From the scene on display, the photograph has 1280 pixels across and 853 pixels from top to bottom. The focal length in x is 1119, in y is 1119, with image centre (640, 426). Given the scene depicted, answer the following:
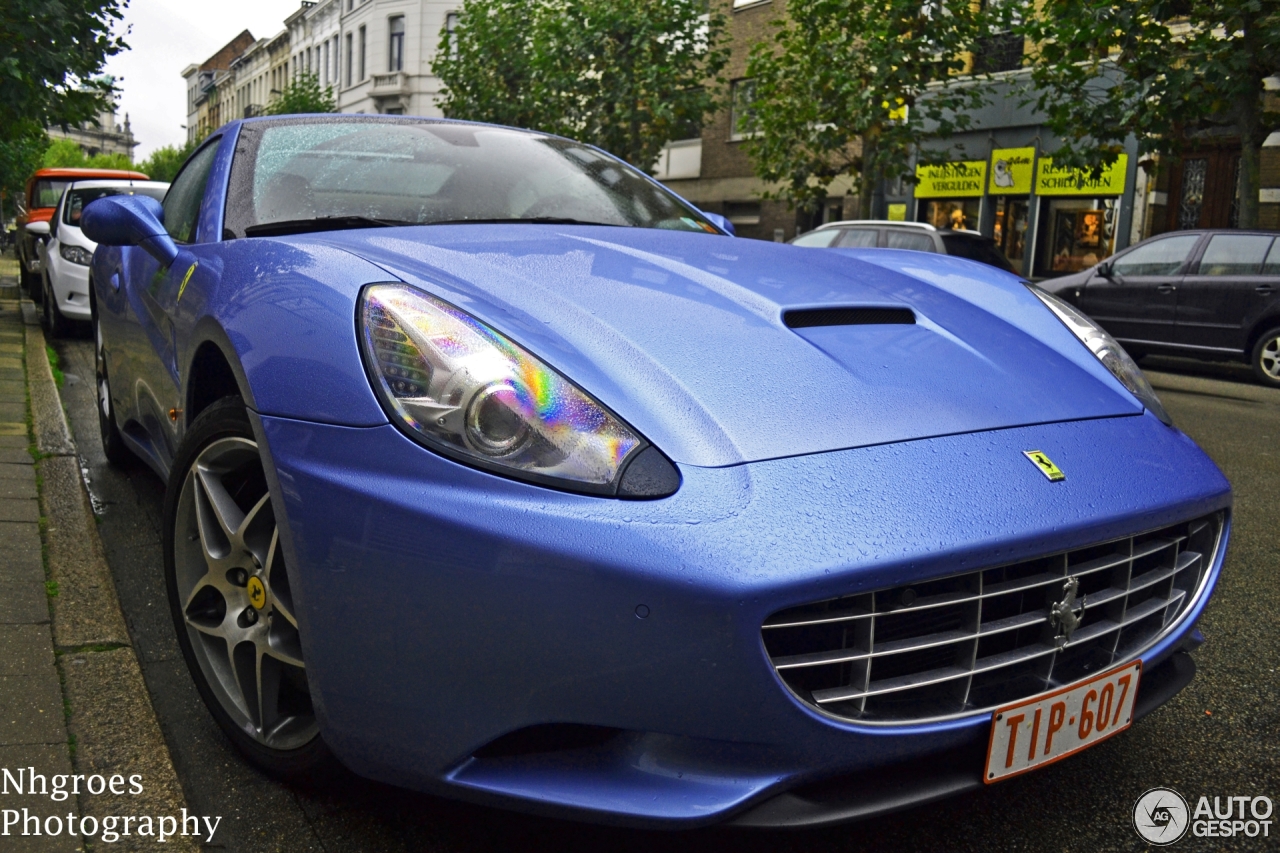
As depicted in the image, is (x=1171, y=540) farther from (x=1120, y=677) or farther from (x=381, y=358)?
(x=381, y=358)

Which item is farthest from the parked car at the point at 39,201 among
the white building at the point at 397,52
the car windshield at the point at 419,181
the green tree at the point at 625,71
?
the white building at the point at 397,52

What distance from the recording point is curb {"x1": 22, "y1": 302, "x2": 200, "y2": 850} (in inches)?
78.8

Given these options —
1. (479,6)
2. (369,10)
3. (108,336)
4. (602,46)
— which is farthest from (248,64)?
(108,336)

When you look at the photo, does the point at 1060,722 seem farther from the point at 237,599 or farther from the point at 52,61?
the point at 52,61

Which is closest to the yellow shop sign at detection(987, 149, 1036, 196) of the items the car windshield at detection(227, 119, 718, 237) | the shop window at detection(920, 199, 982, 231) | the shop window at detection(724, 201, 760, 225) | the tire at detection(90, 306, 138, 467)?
the shop window at detection(920, 199, 982, 231)

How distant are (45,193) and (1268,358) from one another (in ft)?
44.9

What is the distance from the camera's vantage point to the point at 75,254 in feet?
30.2

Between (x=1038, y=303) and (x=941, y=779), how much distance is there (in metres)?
1.43

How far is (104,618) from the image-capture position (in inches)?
111

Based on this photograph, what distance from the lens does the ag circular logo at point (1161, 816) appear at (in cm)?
200

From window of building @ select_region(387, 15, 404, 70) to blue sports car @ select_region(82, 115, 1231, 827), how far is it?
48.0 meters

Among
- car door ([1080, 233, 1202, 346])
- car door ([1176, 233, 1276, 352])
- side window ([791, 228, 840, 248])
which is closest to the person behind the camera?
car door ([1176, 233, 1276, 352])

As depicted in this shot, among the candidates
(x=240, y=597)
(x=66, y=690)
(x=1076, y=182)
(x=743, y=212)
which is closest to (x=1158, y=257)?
(x=1076, y=182)

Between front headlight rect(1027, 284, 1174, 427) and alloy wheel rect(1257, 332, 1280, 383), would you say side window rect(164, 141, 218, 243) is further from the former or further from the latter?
alloy wheel rect(1257, 332, 1280, 383)
